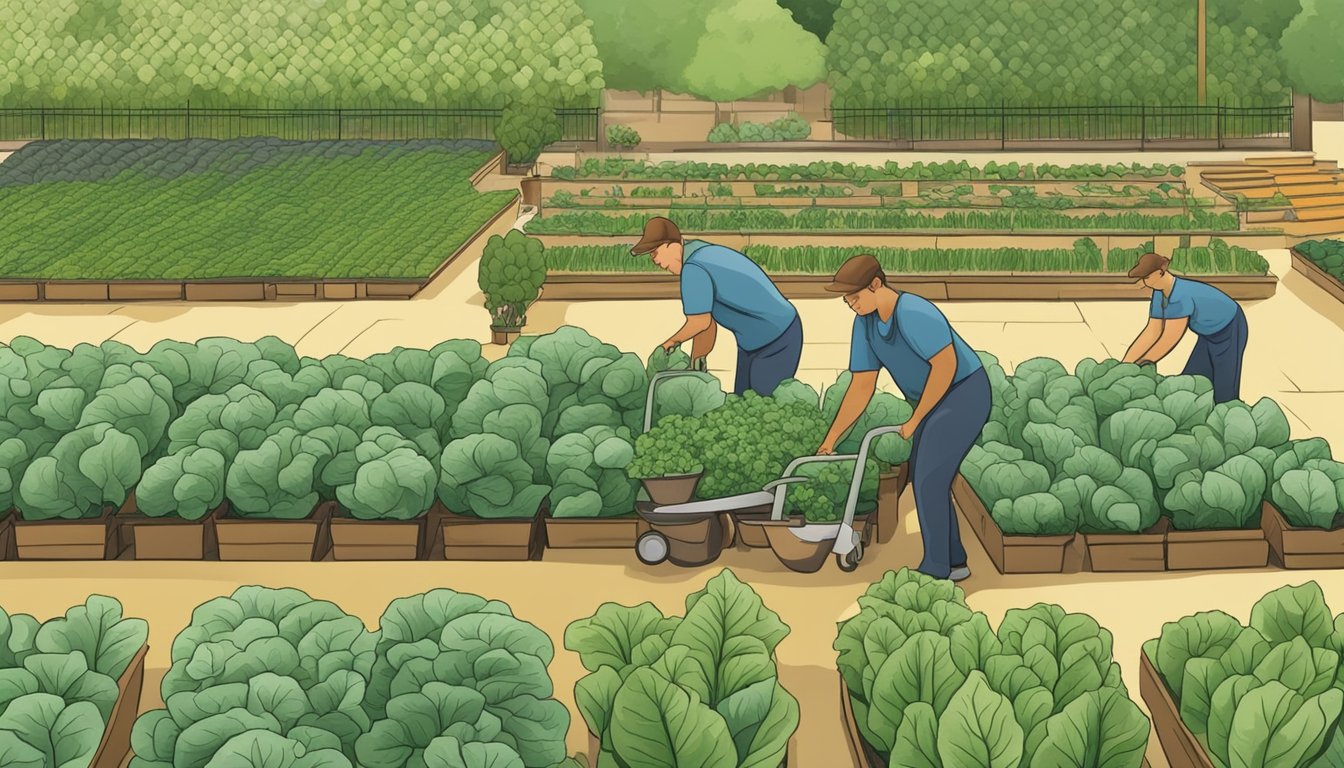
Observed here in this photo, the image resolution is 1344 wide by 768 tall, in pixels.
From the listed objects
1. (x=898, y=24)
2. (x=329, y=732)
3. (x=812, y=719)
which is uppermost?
(x=898, y=24)

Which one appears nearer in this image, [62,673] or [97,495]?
[62,673]

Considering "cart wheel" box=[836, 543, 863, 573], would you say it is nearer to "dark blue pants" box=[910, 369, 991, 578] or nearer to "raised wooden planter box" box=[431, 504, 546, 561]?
"dark blue pants" box=[910, 369, 991, 578]

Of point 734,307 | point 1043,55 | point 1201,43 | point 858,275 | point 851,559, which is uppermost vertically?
point 1201,43

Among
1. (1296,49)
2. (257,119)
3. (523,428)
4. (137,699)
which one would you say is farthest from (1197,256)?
(257,119)

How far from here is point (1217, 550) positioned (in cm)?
801

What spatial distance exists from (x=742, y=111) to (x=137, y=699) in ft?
112

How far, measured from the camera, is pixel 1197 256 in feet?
55.8

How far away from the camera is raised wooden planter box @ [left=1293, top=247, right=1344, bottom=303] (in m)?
16.1

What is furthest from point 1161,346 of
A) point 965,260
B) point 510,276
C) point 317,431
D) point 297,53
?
point 297,53

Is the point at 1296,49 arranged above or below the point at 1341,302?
above

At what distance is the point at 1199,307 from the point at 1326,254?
8.19 m

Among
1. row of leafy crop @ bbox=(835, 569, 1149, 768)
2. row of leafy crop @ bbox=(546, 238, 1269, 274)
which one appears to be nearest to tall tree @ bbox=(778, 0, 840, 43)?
row of leafy crop @ bbox=(546, 238, 1269, 274)

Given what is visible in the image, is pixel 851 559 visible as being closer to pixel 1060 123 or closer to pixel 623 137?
pixel 623 137

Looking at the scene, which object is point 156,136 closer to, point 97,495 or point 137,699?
point 97,495
